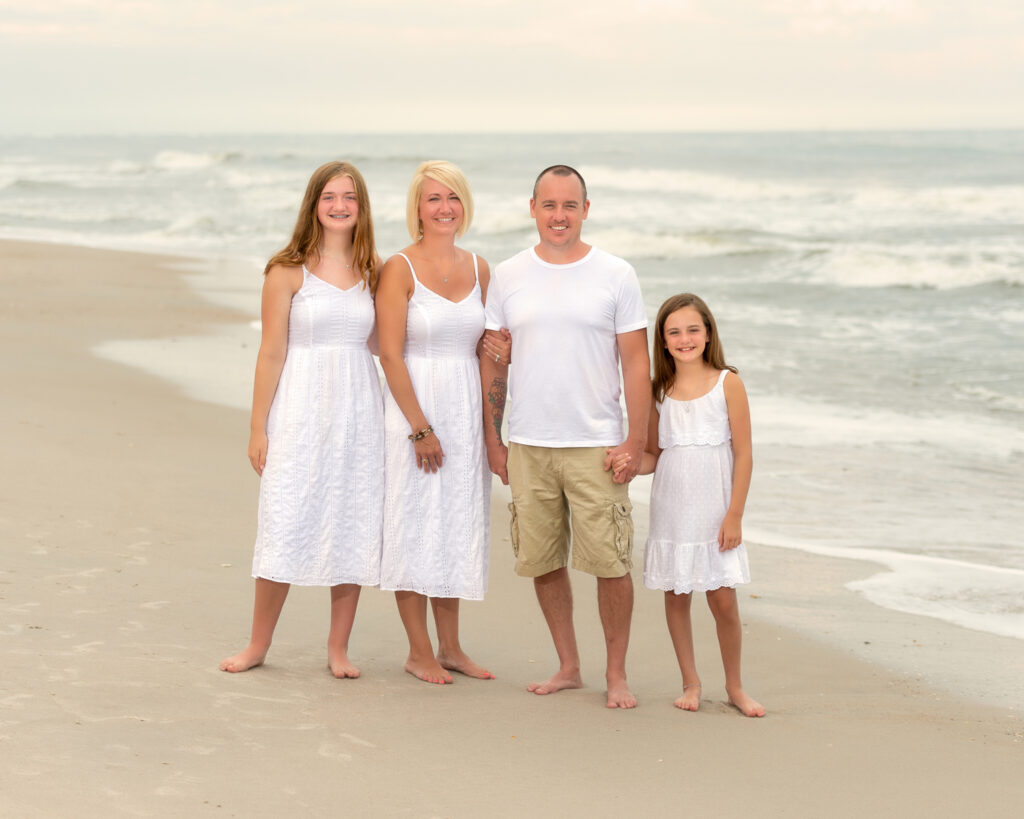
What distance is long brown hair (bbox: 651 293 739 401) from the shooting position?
4.18 metres

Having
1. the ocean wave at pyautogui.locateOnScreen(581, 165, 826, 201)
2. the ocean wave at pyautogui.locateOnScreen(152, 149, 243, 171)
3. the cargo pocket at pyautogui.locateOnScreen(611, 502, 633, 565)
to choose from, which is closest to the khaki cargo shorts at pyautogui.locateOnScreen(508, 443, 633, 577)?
the cargo pocket at pyautogui.locateOnScreen(611, 502, 633, 565)

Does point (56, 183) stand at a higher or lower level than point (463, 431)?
higher

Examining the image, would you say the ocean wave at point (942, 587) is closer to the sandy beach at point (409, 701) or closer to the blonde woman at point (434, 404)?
the sandy beach at point (409, 701)

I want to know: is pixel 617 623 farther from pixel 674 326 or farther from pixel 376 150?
pixel 376 150

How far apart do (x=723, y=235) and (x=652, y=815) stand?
81.1 feet

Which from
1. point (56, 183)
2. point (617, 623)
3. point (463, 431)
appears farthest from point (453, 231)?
point (56, 183)

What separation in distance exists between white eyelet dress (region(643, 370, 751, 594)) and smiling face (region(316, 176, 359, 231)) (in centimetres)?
132

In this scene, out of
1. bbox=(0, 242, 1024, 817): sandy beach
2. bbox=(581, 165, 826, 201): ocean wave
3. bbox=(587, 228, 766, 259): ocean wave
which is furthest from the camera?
bbox=(581, 165, 826, 201): ocean wave

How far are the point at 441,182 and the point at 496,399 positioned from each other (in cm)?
78

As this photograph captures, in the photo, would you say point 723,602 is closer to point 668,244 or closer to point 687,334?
point 687,334

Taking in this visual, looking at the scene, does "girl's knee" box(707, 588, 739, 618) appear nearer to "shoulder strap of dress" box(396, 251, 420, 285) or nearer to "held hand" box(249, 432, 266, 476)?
"shoulder strap of dress" box(396, 251, 420, 285)

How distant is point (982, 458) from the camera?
8.46m

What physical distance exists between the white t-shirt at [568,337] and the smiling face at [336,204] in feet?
1.83

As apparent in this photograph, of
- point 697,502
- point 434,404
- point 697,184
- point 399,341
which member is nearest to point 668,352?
point 697,502
